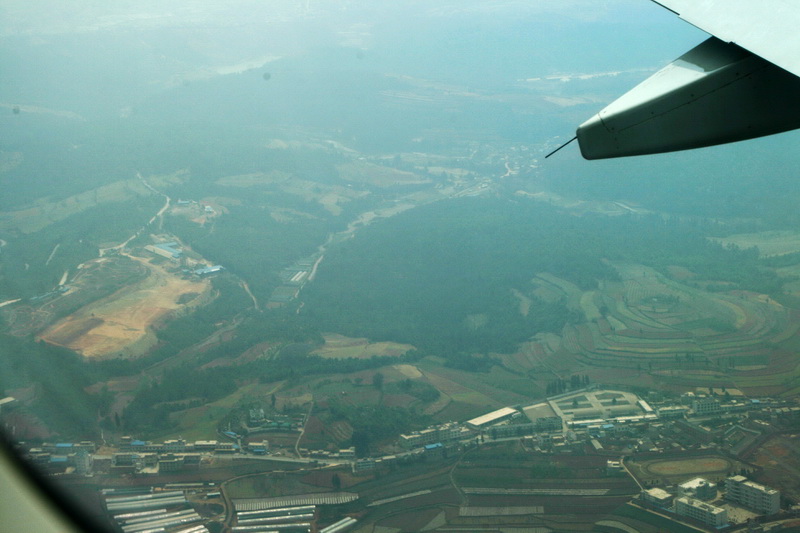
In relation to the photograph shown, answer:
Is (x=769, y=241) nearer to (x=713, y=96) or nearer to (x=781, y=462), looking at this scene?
(x=781, y=462)

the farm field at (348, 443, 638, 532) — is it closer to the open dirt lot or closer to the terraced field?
the terraced field

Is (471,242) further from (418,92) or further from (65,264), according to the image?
(418,92)

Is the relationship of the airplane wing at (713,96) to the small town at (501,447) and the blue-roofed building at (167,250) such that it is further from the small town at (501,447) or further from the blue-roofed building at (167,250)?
the blue-roofed building at (167,250)

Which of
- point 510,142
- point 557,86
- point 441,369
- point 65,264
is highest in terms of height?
point 557,86

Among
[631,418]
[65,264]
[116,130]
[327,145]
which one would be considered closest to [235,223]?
[65,264]

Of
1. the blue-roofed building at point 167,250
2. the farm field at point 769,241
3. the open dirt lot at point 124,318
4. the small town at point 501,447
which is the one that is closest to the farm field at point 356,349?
the open dirt lot at point 124,318

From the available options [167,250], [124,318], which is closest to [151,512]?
[124,318]

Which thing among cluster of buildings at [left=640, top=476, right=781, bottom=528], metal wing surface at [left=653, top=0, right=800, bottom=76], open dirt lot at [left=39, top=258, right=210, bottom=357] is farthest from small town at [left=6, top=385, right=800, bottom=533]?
metal wing surface at [left=653, top=0, right=800, bottom=76]
